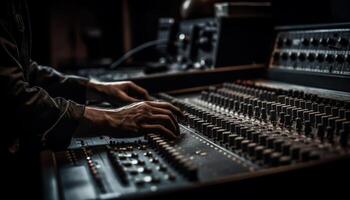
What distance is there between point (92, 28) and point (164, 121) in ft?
11.3

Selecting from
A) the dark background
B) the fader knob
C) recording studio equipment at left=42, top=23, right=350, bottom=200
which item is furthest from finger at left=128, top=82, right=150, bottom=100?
the dark background

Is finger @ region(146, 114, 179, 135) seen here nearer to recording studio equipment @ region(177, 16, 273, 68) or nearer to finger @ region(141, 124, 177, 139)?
finger @ region(141, 124, 177, 139)

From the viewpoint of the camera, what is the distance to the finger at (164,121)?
1.25m

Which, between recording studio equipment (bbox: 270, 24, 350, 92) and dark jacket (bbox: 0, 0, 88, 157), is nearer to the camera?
dark jacket (bbox: 0, 0, 88, 157)

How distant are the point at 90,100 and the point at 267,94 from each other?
802mm

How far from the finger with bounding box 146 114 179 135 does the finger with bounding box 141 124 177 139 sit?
0.02 meters

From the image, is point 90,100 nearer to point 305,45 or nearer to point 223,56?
point 223,56

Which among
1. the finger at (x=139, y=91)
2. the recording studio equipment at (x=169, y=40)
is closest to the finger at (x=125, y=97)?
the finger at (x=139, y=91)

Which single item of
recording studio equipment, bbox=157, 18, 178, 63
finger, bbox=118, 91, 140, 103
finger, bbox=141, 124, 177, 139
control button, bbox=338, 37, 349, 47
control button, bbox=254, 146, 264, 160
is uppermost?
control button, bbox=338, 37, 349, 47

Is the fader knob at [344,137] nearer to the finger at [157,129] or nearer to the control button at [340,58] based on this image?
the finger at [157,129]

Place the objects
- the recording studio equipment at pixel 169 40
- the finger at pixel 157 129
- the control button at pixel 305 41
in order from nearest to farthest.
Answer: the finger at pixel 157 129 → the control button at pixel 305 41 → the recording studio equipment at pixel 169 40

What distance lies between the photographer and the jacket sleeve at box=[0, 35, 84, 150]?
43.9 inches

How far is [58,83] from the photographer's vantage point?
6.08 ft

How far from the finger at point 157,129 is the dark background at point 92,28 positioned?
1950 mm
